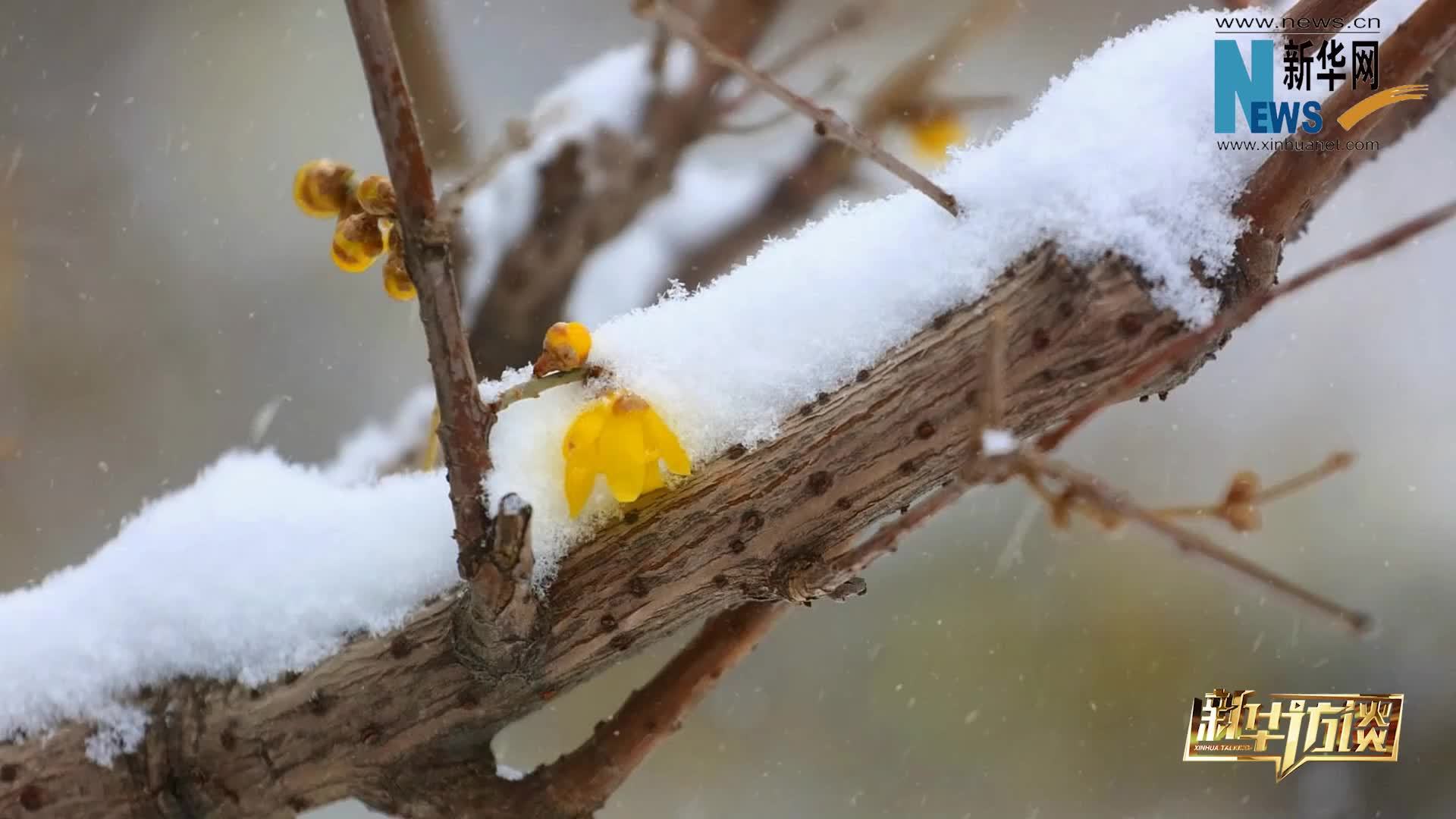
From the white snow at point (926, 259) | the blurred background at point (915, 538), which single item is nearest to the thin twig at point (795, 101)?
the white snow at point (926, 259)

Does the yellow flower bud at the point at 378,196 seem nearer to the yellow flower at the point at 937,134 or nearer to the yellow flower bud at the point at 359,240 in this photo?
the yellow flower bud at the point at 359,240

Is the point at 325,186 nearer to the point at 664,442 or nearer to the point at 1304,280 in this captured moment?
the point at 664,442

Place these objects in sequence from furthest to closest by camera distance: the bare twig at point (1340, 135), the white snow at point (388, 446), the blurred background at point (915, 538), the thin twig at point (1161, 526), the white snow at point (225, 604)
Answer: the blurred background at point (915, 538), the white snow at point (388, 446), the white snow at point (225, 604), the bare twig at point (1340, 135), the thin twig at point (1161, 526)

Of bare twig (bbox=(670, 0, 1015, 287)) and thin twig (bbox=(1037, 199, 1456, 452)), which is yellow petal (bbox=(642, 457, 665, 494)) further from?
bare twig (bbox=(670, 0, 1015, 287))

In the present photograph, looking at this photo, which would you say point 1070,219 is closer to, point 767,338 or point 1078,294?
point 1078,294

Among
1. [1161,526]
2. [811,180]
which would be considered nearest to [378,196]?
[1161,526]

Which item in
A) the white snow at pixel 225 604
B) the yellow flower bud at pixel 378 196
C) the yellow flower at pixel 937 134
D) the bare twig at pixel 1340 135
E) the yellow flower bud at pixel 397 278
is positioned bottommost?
the white snow at pixel 225 604

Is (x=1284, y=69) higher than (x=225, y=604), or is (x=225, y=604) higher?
(x=1284, y=69)
